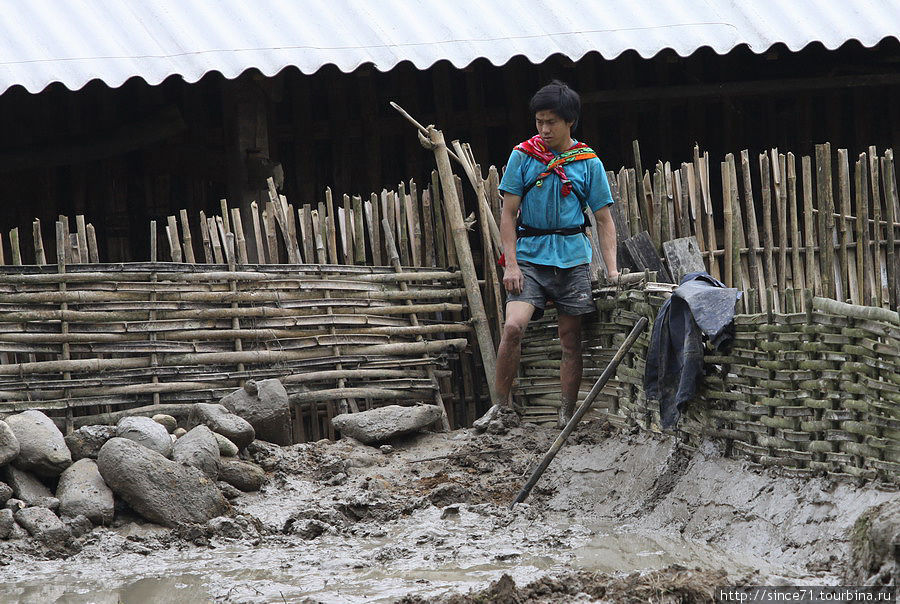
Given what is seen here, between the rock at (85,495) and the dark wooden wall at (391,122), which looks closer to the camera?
the rock at (85,495)

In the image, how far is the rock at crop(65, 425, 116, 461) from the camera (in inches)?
207

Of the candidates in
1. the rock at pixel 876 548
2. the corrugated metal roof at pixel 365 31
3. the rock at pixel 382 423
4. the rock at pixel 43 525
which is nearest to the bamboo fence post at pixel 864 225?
the corrugated metal roof at pixel 365 31

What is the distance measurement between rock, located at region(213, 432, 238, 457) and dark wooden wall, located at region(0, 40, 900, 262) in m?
3.09

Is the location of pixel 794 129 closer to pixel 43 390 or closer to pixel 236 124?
pixel 236 124

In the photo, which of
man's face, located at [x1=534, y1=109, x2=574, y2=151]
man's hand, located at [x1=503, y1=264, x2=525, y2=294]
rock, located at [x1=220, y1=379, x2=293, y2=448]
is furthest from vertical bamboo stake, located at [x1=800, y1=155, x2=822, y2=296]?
rock, located at [x1=220, y1=379, x2=293, y2=448]

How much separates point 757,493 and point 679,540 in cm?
36

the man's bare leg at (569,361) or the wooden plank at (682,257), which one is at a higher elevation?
the wooden plank at (682,257)

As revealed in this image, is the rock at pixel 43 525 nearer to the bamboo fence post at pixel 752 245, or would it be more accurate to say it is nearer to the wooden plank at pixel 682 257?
the wooden plank at pixel 682 257

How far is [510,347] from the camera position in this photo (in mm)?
5965

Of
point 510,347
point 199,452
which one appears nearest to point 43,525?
point 199,452

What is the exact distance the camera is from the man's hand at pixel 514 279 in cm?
588

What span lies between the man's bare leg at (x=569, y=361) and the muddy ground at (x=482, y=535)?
0.15 meters

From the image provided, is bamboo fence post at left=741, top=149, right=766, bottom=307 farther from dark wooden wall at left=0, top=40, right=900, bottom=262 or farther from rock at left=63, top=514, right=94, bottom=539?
rock at left=63, top=514, right=94, bottom=539

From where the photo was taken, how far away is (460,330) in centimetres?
664
